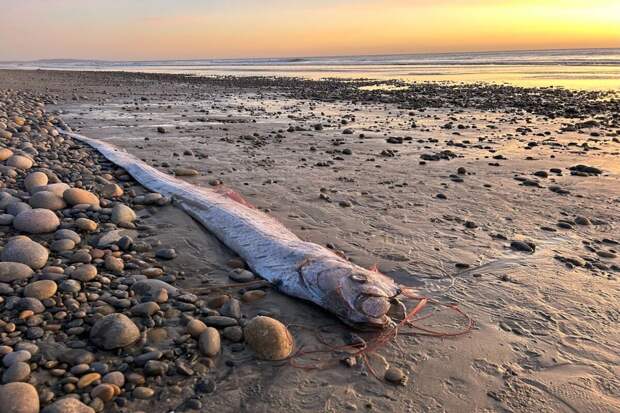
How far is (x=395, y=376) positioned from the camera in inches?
122

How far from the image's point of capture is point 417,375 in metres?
3.15

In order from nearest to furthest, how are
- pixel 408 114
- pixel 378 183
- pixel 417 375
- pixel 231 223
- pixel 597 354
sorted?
1. pixel 417 375
2. pixel 597 354
3. pixel 231 223
4. pixel 378 183
5. pixel 408 114

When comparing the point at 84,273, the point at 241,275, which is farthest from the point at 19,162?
the point at 241,275

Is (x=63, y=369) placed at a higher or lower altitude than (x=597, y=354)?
higher

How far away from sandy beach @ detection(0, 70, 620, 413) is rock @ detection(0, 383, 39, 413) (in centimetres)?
16

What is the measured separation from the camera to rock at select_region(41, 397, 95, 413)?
8.22 ft

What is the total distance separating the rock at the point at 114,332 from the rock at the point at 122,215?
2299mm

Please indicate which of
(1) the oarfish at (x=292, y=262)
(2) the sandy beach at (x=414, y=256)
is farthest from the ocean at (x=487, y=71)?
(1) the oarfish at (x=292, y=262)

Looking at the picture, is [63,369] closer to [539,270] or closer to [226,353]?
[226,353]

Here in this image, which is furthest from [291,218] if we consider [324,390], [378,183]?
[324,390]

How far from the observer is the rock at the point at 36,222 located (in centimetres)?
488

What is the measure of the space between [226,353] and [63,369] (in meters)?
1.01

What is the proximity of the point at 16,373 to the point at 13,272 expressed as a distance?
53.8 inches

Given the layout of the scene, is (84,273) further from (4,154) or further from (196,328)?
(4,154)
